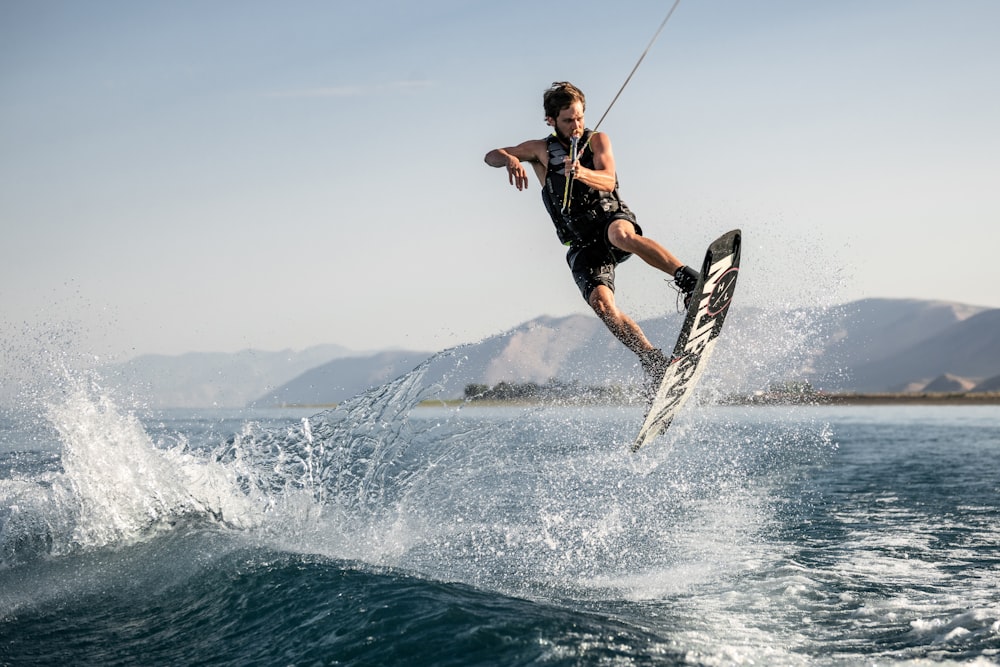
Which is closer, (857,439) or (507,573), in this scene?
(507,573)

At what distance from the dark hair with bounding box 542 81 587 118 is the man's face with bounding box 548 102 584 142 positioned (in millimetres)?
40

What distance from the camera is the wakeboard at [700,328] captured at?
21.6ft

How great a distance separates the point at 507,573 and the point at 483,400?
2.08 m

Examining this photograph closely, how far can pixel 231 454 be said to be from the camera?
8633 mm

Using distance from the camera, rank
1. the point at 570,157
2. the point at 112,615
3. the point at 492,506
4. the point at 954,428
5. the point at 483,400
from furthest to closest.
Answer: the point at 954,428, the point at 492,506, the point at 483,400, the point at 570,157, the point at 112,615

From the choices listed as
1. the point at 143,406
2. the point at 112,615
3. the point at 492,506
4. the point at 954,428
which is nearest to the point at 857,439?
the point at 954,428

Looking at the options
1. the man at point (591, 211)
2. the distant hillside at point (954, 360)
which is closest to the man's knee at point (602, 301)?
the man at point (591, 211)

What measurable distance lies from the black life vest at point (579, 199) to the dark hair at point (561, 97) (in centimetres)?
23

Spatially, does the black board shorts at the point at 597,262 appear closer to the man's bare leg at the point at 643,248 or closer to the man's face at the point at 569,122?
the man's bare leg at the point at 643,248

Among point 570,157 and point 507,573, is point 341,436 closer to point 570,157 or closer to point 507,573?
point 507,573

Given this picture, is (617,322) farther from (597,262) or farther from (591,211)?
(591,211)

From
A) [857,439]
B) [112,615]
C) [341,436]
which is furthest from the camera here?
[857,439]

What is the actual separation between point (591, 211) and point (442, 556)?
3.28 m

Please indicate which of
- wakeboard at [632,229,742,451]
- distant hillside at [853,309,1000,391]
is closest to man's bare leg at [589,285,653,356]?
wakeboard at [632,229,742,451]
